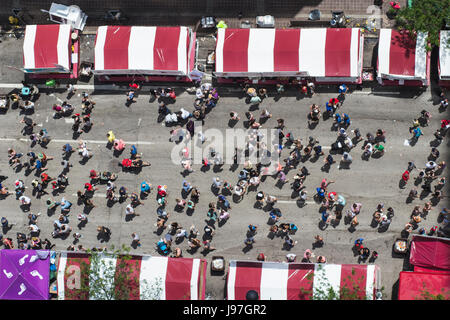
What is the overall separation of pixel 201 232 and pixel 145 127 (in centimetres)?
765

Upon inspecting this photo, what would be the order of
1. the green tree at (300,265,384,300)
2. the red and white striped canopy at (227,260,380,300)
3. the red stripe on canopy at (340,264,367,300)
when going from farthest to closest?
the red and white striped canopy at (227,260,380,300), the red stripe on canopy at (340,264,367,300), the green tree at (300,265,384,300)

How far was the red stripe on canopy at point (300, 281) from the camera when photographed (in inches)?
1133

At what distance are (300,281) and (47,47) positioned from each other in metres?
21.4

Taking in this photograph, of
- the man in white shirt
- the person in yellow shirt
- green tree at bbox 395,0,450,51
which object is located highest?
green tree at bbox 395,0,450,51

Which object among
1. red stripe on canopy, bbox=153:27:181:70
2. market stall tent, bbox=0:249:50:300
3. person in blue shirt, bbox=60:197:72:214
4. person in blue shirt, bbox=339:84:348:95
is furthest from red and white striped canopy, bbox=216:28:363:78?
market stall tent, bbox=0:249:50:300

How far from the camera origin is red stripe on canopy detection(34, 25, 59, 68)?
1283 inches

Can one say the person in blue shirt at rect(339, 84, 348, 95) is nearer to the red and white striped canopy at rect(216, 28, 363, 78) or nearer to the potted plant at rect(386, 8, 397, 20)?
the red and white striped canopy at rect(216, 28, 363, 78)

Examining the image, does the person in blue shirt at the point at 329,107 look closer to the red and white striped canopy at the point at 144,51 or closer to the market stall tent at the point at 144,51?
the market stall tent at the point at 144,51

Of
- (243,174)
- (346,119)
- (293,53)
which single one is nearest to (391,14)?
(293,53)

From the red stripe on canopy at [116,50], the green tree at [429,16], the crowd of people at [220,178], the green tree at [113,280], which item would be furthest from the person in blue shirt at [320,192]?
the red stripe on canopy at [116,50]

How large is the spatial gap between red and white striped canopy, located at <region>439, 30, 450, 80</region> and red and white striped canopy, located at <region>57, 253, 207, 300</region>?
18090 mm

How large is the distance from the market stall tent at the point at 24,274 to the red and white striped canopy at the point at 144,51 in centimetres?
1216

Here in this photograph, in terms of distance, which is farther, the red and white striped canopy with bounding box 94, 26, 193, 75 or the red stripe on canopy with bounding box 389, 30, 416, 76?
the red and white striped canopy with bounding box 94, 26, 193, 75

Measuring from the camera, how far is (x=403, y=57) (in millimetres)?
30516
